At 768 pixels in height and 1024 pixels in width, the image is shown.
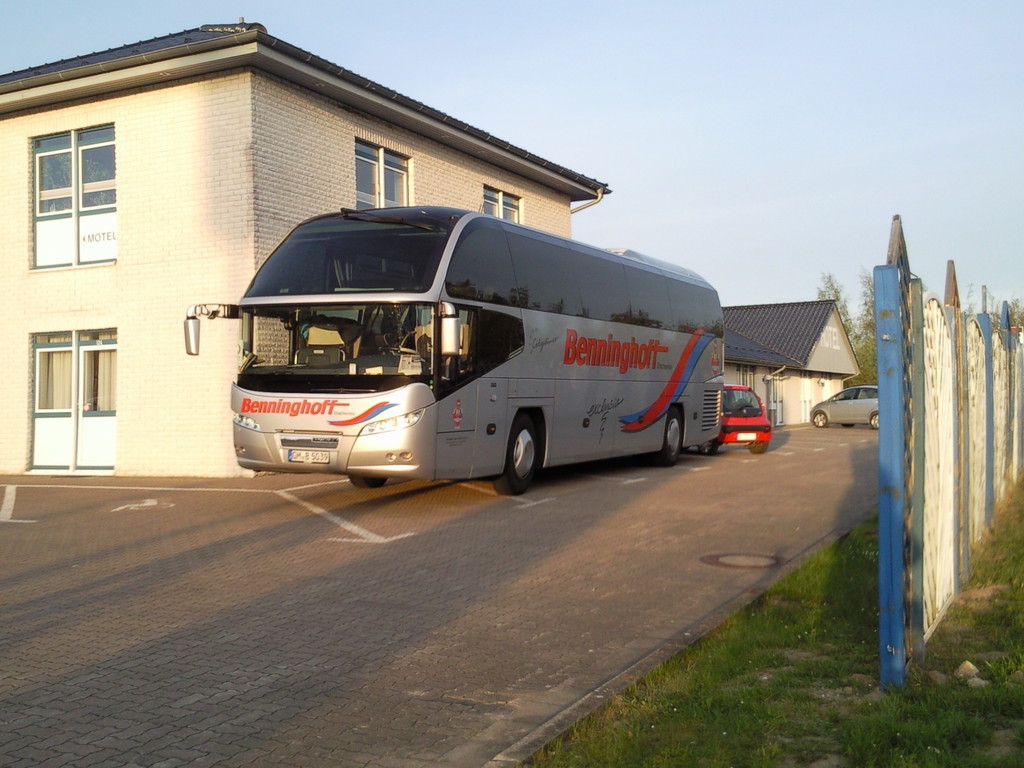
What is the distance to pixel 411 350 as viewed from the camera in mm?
12234

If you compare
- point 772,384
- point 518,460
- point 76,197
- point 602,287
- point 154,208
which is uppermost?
point 76,197

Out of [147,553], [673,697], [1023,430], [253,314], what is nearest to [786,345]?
[1023,430]

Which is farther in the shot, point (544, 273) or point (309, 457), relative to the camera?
point (544, 273)

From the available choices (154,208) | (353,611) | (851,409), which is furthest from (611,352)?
(851,409)

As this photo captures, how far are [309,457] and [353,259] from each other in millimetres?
2445

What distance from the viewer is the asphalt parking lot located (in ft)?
15.8

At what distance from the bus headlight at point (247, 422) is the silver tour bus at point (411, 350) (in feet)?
0.05

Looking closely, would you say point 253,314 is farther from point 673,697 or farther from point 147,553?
point 673,697

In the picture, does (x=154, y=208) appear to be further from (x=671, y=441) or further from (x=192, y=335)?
(x=671, y=441)

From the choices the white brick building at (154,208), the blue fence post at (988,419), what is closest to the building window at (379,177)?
the white brick building at (154,208)

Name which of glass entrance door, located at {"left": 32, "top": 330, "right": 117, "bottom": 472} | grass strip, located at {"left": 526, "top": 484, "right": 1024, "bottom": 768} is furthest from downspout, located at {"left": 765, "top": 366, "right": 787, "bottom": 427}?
grass strip, located at {"left": 526, "top": 484, "right": 1024, "bottom": 768}

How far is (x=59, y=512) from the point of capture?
13.2 m

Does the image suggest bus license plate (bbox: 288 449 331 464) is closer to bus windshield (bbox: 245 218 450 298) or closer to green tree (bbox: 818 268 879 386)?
bus windshield (bbox: 245 218 450 298)

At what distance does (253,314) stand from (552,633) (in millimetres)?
7577
